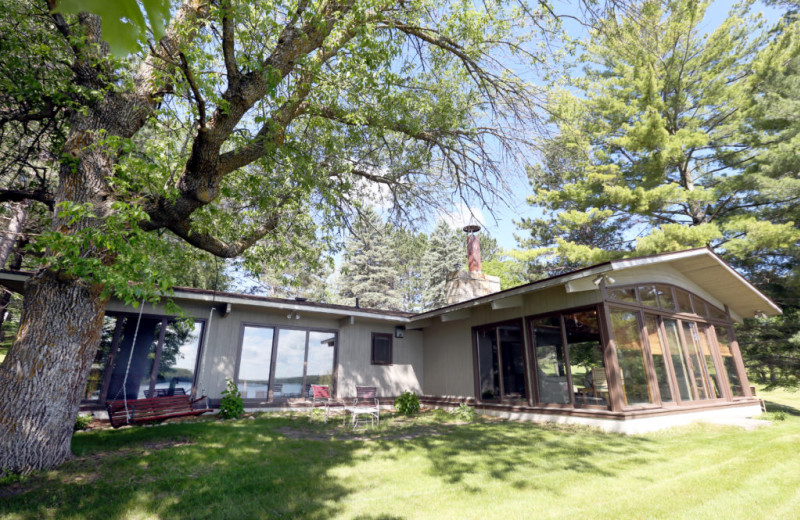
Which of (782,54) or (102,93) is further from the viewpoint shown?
(782,54)

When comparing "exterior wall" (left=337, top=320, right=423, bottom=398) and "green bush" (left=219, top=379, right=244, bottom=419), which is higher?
"exterior wall" (left=337, top=320, right=423, bottom=398)

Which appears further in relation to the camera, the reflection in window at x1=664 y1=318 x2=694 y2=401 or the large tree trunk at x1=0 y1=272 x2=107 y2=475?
the reflection in window at x1=664 y1=318 x2=694 y2=401

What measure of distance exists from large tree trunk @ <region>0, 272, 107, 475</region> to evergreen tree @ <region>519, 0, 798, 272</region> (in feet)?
37.7

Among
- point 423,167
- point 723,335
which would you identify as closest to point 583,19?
point 423,167

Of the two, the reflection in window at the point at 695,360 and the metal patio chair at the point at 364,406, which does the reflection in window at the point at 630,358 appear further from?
the metal patio chair at the point at 364,406

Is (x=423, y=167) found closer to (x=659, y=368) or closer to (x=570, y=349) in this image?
(x=570, y=349)

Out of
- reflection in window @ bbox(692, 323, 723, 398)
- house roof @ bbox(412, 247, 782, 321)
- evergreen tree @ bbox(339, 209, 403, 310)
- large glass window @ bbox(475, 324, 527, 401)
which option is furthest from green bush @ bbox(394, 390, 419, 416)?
evergreen tree @ bbox(339, 209, 403, 310)

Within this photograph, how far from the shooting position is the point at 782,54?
12.2 meters

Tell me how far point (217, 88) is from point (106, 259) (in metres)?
2.99

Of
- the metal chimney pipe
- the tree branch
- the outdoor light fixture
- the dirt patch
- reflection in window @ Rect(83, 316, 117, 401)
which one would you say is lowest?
the dirt patch

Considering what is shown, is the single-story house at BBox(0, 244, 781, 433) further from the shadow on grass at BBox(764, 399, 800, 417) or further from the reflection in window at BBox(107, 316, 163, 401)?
the shadow on grass at BBox(764, 399, 800, 417)

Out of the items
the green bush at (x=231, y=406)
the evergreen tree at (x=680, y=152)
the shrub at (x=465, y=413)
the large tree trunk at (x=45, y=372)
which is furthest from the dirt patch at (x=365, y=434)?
the evergreen tree at (x=680, y=152)

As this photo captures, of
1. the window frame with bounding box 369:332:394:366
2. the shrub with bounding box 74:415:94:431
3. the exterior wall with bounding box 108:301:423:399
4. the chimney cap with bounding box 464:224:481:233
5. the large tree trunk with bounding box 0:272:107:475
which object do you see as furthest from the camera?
the window frame with bounding box 369:332:394:366

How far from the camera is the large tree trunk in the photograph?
3.96 m
